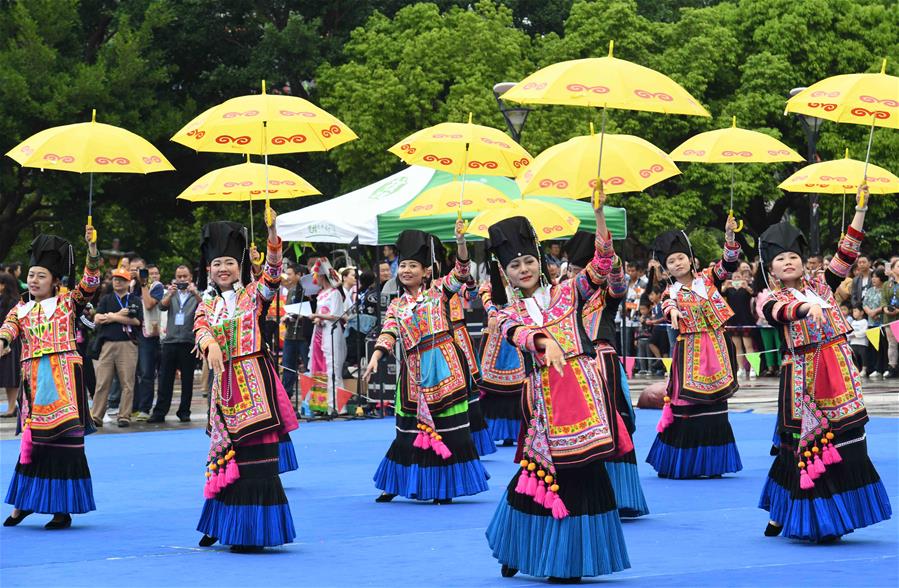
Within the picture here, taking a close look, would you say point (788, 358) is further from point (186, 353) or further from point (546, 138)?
point (546, 138)

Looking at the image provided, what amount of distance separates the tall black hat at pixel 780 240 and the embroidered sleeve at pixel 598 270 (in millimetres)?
1663

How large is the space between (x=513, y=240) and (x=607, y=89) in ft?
4.19

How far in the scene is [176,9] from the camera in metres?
35.1

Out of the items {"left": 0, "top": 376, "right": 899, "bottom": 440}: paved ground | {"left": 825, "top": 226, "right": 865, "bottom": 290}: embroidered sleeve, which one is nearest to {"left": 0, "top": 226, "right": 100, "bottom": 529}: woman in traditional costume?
{"left": 825, "top": 226, "right": 865, "bottom": 290}: embroidered sleeve

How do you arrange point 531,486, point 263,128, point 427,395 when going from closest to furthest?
point 531,486 → point 263,128 → point 427,395

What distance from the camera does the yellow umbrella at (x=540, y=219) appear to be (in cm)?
1516

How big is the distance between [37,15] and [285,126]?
23.0 meters

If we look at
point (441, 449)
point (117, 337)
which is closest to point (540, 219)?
point (441, 449)

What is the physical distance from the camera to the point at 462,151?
13.8 m

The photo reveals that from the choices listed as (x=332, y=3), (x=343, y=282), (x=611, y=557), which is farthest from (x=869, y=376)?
(x=332, y=3)

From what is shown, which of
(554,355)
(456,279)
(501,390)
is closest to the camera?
(554,355)

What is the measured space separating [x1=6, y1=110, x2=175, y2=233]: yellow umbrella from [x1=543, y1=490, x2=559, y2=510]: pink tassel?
4.46 metres

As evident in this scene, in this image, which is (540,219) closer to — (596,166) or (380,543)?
(596,166)

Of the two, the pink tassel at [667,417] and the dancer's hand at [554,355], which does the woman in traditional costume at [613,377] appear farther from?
the pink tassel at [667,417]
